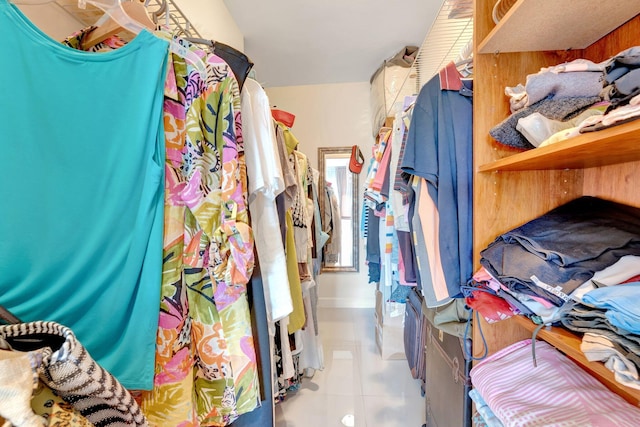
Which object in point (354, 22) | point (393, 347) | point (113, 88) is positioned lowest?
point (393, 347)

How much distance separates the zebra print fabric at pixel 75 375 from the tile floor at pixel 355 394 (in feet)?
4.46

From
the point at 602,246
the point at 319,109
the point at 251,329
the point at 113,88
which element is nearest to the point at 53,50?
the point at 113,88

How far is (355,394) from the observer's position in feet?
5.64

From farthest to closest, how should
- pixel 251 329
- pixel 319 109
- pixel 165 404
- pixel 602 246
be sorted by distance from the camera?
pixel 319 109 → pixel 251 329 → pixel 165 404 → pixel 602 246

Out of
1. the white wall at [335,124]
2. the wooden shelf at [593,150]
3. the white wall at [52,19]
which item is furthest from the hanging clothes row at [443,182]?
the white wall at [335,124]

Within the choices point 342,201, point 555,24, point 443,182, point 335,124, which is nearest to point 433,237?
point 443,182

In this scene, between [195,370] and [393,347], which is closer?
[195,370]

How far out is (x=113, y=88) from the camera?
0.62 metres

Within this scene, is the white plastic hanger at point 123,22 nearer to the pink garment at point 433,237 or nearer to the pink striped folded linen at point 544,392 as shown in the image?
the pink garment at point 433,237

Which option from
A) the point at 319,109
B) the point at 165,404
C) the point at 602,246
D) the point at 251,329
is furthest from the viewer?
the point at 319,109

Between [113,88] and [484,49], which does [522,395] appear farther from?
[113,88]

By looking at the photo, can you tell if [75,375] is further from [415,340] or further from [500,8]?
[415,340]

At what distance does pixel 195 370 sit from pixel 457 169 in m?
0.96

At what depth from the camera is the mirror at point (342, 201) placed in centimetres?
311
